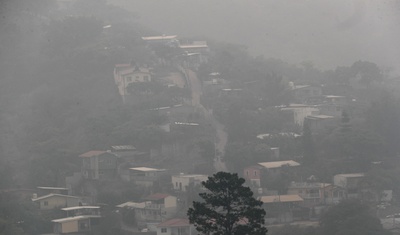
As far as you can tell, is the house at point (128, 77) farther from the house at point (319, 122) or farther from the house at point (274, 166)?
the house at point (274, 166)

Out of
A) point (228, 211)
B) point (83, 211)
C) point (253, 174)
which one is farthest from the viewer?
point (253, 174)

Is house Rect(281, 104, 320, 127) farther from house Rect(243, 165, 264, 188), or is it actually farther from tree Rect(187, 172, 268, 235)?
tree Rect(187, 172, 268, 235)

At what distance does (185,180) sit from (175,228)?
8.80ft

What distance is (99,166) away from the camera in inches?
1291

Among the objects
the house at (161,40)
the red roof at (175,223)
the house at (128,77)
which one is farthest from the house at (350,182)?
the house at (161,40)

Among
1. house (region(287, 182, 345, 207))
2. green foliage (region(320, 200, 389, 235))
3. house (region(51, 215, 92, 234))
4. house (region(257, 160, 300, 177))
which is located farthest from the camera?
house (region(257, 160, 300, 177))

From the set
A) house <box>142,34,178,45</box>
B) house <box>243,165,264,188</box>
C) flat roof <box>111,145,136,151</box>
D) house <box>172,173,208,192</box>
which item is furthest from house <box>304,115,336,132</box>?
house <box>142,34,178,45</box>

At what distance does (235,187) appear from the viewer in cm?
1853

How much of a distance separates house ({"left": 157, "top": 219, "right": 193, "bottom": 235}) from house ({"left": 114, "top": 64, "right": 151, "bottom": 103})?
9.50 m

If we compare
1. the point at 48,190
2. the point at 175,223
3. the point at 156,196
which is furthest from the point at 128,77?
the point at 175,223

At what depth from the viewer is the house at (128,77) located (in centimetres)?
3784

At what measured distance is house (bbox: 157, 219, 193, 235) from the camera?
28328 millimetres

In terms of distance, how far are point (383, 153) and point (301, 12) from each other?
19642mm

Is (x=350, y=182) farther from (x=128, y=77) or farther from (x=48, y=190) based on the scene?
(x=128, y=77)
